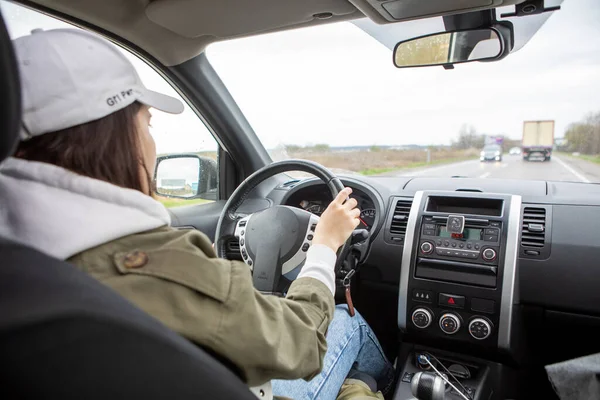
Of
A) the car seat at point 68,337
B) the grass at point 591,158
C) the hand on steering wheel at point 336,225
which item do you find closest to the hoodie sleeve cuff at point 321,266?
the hand on steering wheel at point 336,225

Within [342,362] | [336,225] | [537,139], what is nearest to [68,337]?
[336,225]

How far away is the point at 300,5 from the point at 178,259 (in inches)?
64.1

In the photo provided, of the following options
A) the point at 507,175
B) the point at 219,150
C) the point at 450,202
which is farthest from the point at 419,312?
the point at 219,150

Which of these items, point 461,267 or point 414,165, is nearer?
point 461,267

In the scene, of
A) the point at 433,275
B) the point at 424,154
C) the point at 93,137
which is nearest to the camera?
the point at 93,137

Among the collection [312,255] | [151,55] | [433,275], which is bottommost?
[433,275]

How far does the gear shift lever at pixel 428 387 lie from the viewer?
6.89 ft

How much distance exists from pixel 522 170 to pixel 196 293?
8.23 ft

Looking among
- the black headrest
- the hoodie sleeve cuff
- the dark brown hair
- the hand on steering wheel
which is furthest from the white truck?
the black headrest

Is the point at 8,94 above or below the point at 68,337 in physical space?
above

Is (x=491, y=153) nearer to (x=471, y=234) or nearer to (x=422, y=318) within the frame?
(x=471, y=234)

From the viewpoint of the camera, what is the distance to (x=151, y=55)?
273 centimetres

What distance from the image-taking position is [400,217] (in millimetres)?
2732

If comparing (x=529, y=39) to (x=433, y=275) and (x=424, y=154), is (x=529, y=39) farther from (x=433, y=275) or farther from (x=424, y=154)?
(x=433, y=275)
